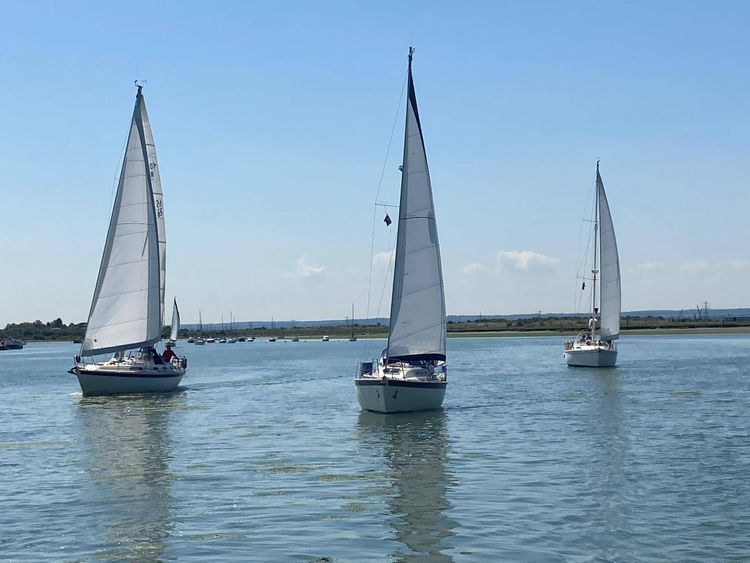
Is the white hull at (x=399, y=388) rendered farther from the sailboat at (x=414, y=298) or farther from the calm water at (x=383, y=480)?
the calm water at (x=383, y=480)

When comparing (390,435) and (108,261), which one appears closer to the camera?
(390,435)

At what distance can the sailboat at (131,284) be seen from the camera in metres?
59.3

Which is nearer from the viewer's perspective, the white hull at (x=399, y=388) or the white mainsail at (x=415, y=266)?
the white hull at (x=399, y=388)

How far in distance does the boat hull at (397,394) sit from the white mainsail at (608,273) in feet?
135

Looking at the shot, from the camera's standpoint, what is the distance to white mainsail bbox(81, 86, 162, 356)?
59.4 meters

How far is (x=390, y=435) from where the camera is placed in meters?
37.7

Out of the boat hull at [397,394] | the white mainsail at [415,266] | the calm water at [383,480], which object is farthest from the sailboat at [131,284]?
the white mainsail at [415,266]

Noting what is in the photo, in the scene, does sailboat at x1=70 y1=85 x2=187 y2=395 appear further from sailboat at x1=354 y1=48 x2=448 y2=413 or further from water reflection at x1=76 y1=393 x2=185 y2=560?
sailboat at x1=354 y1=48 x2=448 y2=413

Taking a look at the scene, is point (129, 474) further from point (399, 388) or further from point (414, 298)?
point (414, 298)

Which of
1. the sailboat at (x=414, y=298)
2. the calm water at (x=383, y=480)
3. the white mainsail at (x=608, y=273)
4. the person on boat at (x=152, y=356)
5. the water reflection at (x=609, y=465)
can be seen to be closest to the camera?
the calm water at (x=383, y=480)

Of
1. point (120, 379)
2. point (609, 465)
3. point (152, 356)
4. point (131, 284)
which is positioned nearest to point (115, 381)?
point (120, 379)

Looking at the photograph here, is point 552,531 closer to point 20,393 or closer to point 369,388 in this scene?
point 369,388

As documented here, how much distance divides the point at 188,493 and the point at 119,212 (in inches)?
1428

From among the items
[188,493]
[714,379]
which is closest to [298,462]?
[188,493]
